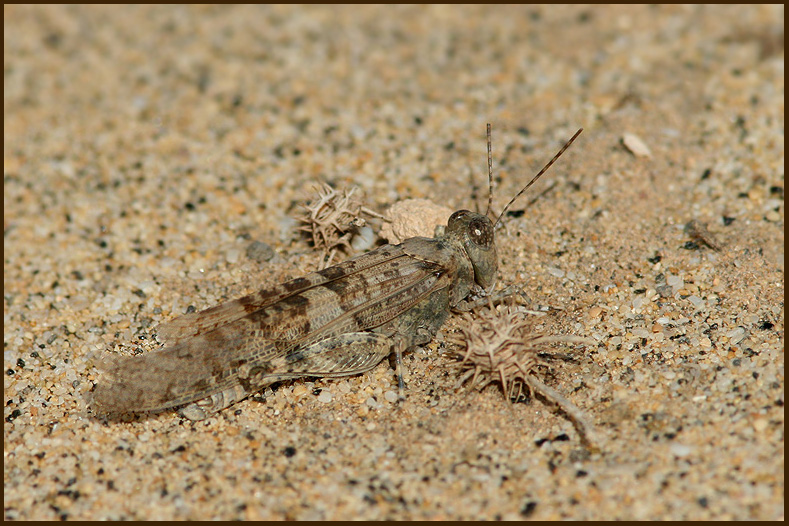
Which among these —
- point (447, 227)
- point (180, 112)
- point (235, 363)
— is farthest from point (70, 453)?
point (180, 112)

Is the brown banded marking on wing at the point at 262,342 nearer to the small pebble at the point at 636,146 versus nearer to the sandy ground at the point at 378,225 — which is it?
the sandy ground at the point at 378,225

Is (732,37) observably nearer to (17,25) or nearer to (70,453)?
(70,453)

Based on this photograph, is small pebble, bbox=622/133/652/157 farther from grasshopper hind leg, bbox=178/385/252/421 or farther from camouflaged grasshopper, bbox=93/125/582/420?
grasshopper hind leg, bbox=178/385/252/421

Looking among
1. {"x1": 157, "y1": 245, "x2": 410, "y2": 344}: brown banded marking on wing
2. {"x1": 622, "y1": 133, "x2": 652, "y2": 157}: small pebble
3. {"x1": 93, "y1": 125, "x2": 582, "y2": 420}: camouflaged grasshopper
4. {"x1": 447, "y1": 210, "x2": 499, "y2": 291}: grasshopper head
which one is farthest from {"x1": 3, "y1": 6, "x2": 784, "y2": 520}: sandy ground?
{"x1": 157, "y1": 245, "x2": 410, "y2": 344}: brown banded marking on wing

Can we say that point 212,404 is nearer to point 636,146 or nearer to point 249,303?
point 249,303

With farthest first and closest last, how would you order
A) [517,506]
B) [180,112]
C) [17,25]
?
[17,25]
[180,112]
[517,506]

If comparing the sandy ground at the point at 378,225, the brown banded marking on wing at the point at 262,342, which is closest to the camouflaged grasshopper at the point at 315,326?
the brown banded marking on wing at the point at 262,342
